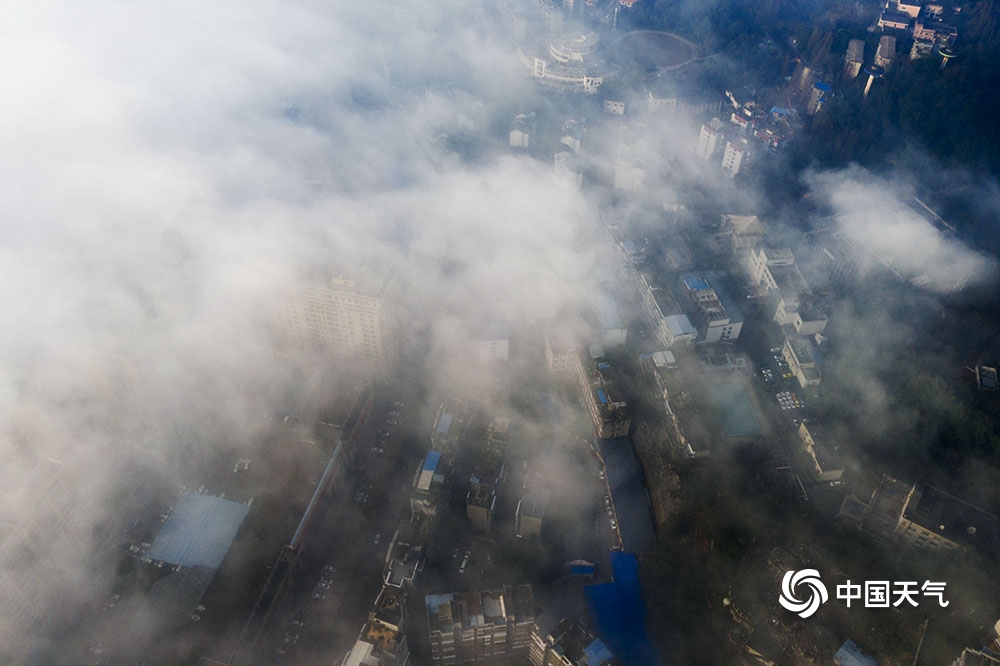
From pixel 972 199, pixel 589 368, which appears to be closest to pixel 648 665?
pixel 589 368

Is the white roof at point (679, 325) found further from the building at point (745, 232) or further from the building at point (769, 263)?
the building at point (745, 232)

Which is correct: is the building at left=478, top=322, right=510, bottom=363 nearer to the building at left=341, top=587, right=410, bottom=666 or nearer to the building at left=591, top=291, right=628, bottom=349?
the building at left=591, top=291, right=628, bottom=349

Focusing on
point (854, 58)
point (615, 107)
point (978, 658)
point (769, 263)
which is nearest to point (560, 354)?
point (769, 263)

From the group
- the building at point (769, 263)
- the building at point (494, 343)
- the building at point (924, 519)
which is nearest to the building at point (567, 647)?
the building at point (924, 519)

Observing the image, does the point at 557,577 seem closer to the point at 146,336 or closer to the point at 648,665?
the point at 648,665

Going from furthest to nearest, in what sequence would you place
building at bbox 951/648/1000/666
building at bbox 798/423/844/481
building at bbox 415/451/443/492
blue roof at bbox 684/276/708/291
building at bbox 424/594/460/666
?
blue roof at bbox 684/276/708/291, building at bbox 798/423/844/481, building at bbox 415/451/443/492, building at bbox 424/594/460/666, building at bbox 951/648/1000/666

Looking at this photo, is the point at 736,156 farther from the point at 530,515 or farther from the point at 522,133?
the point at 530,515

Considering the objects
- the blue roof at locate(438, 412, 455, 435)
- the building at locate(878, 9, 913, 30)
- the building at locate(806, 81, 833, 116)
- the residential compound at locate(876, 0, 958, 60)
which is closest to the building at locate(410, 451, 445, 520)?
the blue roof at locate(438, 412, 455, 435)
